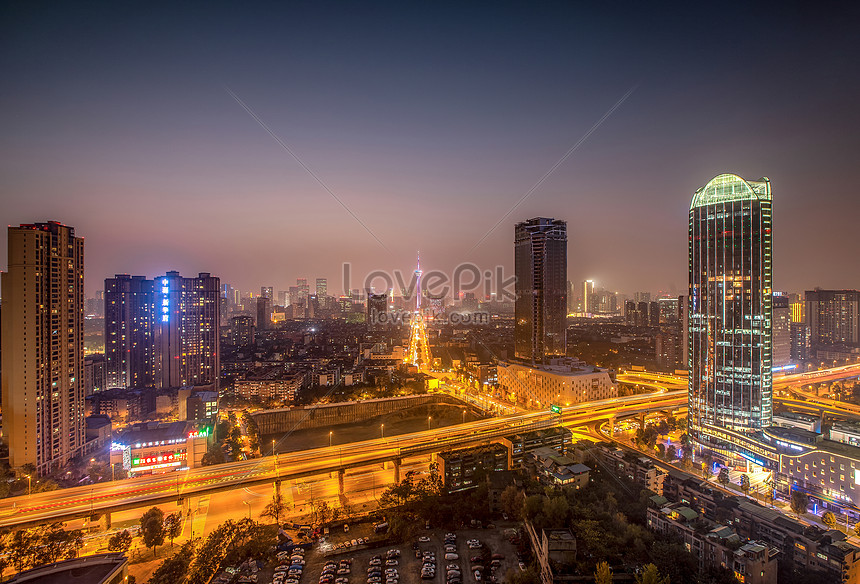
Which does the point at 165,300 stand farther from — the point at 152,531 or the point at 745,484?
the point at 745,484

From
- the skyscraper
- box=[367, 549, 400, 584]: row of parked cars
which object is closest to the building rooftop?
box=[367, 549, 400, 584]: row of parked cars

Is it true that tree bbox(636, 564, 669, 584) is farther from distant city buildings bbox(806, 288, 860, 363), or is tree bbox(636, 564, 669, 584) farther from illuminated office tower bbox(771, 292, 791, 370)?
distant city buildings bbox(806, 288, 860, 363)

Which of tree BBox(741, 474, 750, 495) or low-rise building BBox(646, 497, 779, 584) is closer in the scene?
low-rise building BBox(646, 497, 779, 584)

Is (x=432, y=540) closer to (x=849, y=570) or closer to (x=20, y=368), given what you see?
(x=849, y=570)

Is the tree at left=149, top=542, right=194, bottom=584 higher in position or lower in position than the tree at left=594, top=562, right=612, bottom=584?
lower

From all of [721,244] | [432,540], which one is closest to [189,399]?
[432,540]

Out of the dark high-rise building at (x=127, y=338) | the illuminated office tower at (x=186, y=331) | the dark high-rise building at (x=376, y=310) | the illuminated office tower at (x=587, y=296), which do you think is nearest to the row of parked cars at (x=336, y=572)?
the illuminated office tower at (x=186, y=331)

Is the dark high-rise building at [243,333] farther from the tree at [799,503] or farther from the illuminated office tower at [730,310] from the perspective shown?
the tree at [799,503]
